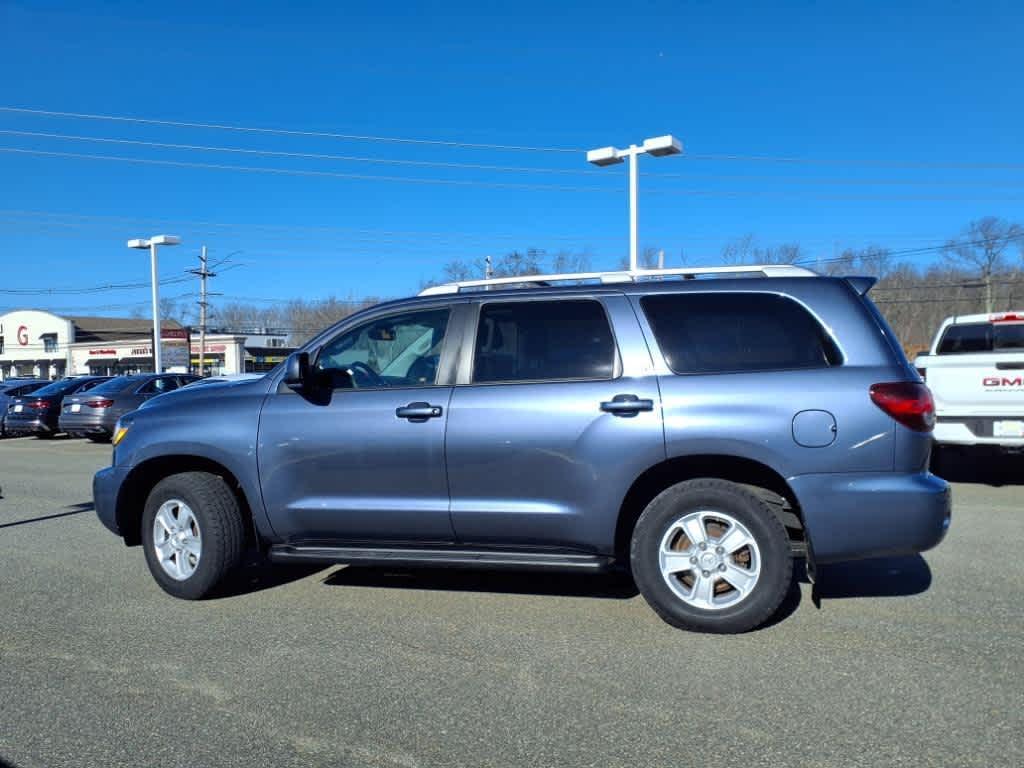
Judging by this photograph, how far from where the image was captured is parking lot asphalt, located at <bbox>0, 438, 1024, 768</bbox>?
3.38m

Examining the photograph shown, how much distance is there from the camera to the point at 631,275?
17.0 feet

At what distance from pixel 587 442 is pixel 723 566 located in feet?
3.23

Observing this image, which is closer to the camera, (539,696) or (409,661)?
(539,696)

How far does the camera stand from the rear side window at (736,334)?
4.65 m

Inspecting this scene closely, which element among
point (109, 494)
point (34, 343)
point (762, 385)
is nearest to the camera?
point (762, 385)

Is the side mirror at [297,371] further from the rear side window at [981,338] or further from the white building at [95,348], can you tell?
the white building at [95,348]

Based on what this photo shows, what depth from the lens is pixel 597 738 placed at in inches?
136

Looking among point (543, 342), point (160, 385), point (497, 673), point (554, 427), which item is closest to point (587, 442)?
point (554, 427)

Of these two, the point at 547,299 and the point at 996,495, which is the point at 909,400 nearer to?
the point at 547,299

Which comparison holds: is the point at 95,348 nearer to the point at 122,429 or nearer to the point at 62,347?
the point at 62,347

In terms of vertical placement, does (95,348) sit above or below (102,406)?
above

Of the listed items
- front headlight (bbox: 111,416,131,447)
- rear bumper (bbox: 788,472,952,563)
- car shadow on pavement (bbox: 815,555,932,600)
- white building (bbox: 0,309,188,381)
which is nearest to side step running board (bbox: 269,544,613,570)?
rear bumper (bbox: 788,472,952,563)

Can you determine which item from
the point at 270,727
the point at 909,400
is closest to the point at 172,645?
the point at 270,727

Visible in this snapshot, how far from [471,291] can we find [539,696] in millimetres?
2542
